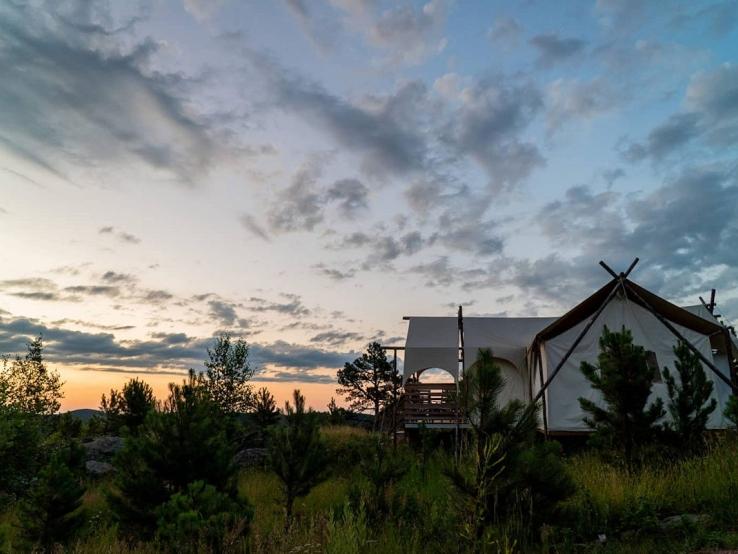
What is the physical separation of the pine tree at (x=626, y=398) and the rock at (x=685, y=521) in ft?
6.75

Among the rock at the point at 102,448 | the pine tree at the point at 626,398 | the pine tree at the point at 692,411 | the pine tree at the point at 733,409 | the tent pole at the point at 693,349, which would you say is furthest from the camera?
the rock at the point at 102,448

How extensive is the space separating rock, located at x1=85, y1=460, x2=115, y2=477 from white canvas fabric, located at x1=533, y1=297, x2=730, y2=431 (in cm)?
1455

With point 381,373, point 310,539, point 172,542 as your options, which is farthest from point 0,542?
point 381,373

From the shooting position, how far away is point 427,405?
20359 mm

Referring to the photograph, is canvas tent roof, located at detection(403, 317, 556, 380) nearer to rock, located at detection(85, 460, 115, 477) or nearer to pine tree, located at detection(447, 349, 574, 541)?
rock, located at detection(85, 460, 115, 477)

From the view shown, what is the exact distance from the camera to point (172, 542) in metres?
5.81

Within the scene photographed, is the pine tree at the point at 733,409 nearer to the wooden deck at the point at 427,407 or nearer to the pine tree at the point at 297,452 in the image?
the pine tree at the point at 297,452

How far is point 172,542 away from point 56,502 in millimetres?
5084

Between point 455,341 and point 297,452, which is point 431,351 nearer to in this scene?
point 455,341

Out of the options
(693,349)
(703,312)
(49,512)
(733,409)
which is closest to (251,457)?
(49,512)

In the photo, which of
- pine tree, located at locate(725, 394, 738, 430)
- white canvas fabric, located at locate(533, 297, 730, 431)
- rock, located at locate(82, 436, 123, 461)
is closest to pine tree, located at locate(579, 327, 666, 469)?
pine tree, located at locate(725, 394, 738, 430)

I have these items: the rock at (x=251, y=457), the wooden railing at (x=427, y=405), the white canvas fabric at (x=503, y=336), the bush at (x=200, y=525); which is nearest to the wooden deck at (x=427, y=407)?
the wooden railing at (x=427, y=405)

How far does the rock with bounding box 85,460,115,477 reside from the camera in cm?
1800

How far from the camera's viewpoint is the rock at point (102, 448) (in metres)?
19.6
